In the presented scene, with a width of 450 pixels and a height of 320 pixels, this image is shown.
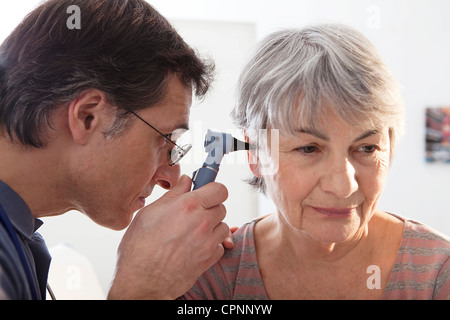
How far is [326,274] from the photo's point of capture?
45.6 inches

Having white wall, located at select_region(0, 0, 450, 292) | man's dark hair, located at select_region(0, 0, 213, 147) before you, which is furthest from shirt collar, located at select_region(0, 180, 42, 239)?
white wall, located at select_region(0, 0, 450, 292)

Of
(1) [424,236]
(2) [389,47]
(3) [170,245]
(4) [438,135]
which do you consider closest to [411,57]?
(2) [389,47]

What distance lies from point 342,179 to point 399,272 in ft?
0.95

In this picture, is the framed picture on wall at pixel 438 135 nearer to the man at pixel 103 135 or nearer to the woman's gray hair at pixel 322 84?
the woman's gray hair at pixel 322 84

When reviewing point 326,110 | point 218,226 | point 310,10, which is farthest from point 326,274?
point 310,10

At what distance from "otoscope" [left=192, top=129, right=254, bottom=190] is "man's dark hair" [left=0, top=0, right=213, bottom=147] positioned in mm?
190

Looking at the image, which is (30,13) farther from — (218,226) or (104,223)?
(218,226)

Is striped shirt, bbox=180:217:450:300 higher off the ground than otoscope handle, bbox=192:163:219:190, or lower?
lower

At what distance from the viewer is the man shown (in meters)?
1.02

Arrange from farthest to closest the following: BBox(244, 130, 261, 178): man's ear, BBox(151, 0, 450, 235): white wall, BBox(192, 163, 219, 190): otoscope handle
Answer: BBox(151, 0, 450, 235): white wall, BBox(244, 130, 261, 178): man's ear, BBox(192, 163, 219, 190): otoscope handle

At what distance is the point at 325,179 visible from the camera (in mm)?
1004

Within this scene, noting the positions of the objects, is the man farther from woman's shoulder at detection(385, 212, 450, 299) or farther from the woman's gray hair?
woman's shoulder at detection(385, 212, 450, 299)
